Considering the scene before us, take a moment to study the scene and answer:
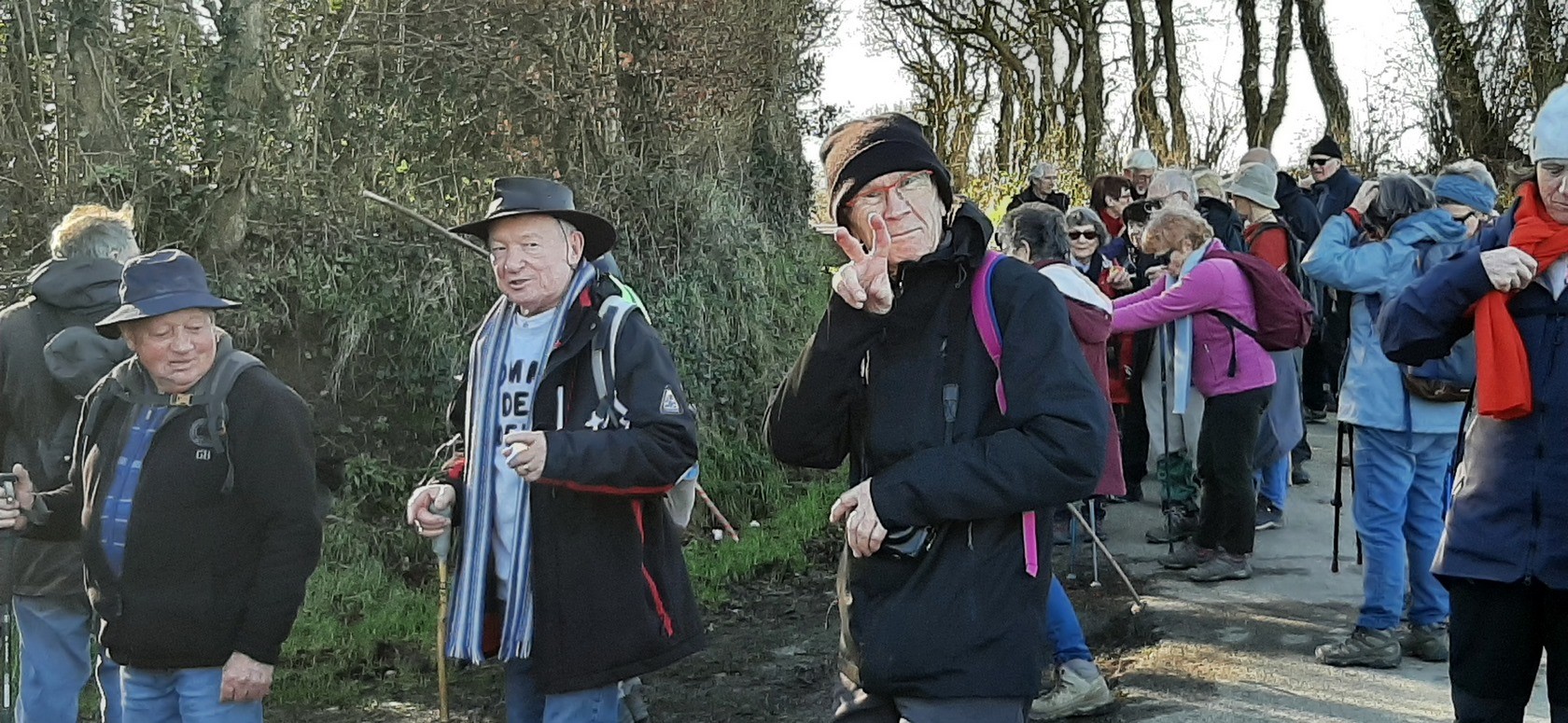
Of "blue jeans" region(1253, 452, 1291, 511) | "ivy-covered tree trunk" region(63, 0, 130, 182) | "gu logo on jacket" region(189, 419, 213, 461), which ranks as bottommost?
"blue jeans" region(1253, 452, 1291, 511)

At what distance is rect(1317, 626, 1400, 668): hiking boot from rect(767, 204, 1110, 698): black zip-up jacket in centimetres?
328

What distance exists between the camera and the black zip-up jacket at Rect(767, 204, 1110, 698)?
2.98 m

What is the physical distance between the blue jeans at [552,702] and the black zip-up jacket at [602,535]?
0.06 metres

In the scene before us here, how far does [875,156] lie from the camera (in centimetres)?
314

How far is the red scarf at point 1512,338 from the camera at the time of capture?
3.67 meters

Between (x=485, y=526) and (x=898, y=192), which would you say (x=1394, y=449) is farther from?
(x=485, y=526)

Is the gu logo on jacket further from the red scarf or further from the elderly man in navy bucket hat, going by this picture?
the red scarf

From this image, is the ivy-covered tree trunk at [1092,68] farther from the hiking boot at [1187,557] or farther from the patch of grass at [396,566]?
the hiking boot at [1187,557]

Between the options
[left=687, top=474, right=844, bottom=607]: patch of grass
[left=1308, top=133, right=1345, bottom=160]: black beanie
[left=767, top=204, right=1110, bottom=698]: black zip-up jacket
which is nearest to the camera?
[left=767, top=204, right=1110, bottom=698]: black zip-up jacket

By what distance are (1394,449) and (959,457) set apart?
351 cm

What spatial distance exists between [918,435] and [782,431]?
1.18ft

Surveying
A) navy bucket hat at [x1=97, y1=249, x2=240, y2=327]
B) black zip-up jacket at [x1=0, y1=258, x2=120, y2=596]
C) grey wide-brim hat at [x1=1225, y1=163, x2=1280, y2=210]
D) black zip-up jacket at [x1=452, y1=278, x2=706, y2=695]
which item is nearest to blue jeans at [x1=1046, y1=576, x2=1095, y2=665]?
black zip-up jacket at [x1=452, y1=278, x2=706, y2=695]

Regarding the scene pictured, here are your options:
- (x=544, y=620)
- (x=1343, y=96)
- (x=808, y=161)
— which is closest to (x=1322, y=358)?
(x=808, y=161)

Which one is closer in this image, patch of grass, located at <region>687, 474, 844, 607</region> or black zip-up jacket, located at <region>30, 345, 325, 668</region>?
black zip-up jacket, located at <region>30, 345, 325, 668</region>
